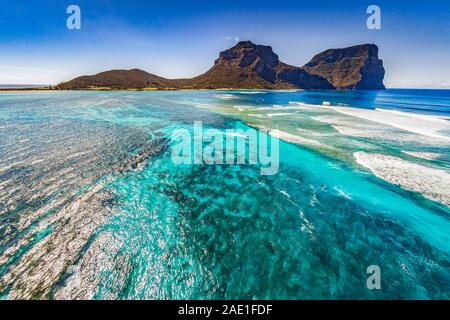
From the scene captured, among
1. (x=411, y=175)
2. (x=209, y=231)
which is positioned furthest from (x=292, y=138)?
(x=209, y=231)

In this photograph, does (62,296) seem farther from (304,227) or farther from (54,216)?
(304,227)

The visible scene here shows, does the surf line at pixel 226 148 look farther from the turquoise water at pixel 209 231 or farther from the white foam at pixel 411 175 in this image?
the white foam at pixel 411 175

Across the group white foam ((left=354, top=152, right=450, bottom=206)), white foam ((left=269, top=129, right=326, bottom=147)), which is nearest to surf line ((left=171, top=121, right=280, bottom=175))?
white foam ((left=269, top=129, right=326, bottom=147))

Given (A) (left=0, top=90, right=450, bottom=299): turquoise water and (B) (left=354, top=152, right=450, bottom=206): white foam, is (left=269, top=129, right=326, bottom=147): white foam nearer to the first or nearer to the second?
(B) (left=354, top=152, right=450, bottom=206): white foam

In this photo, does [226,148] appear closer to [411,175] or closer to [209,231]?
[209,231]

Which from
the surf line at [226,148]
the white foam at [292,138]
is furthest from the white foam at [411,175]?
the surf line at [226,148]
